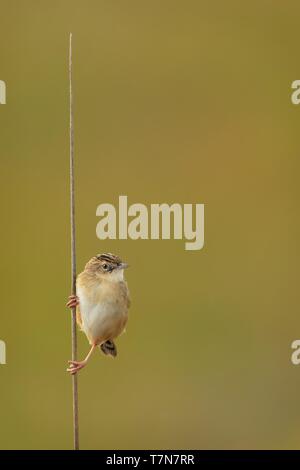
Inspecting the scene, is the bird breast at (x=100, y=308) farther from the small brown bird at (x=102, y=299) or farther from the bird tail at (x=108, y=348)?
the bird tail at (x=108, y=348)

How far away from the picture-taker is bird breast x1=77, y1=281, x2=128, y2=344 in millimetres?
4398

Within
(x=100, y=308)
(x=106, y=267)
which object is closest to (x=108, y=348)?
(x=100, y=308)

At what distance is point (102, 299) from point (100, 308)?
5 cm

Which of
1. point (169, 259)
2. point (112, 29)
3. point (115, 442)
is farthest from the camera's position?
point (112, 29)

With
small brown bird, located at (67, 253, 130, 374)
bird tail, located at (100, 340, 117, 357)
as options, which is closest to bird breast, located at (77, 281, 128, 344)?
small brown bird, located at (67, 253, 130, 374)

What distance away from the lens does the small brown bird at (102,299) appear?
14.4 ft

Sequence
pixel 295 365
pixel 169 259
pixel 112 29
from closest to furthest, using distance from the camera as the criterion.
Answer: pixel 295 365
pixel 169 259
pixel 112 29

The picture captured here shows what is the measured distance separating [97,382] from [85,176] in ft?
5.98

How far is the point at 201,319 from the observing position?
7.38 meters

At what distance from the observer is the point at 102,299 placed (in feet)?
14.5

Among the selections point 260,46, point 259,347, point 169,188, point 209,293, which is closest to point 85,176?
point 169,188

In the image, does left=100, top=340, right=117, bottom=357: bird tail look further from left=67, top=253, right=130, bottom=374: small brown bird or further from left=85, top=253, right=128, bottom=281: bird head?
left=85, top=253, right=128, bottom=281: bird head

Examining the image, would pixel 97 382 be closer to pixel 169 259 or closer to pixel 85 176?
pixel 169 259


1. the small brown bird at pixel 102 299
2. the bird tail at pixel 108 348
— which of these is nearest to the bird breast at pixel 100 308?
the small brown bird at pixel 102 299
